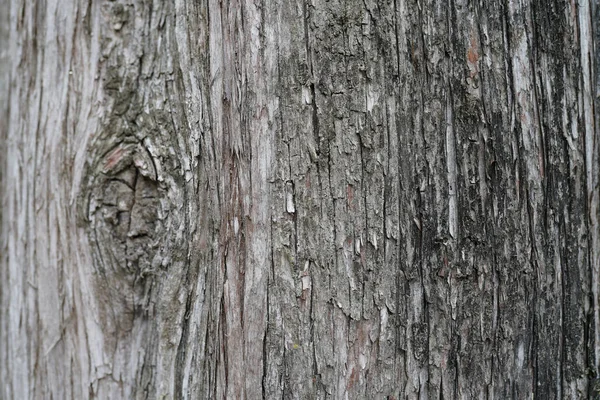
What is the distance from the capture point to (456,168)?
4.63 ft

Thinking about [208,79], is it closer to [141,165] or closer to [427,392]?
[141,165]

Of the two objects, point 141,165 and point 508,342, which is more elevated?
point 141,165

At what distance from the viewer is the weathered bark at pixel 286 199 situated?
129 centimetres

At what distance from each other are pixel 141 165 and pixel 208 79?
0.28m

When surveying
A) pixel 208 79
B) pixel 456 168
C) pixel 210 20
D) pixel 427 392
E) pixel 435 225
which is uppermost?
pixel 210 20

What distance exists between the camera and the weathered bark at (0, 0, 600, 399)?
1290mm

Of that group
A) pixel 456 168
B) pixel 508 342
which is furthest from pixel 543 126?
pixel 508 342

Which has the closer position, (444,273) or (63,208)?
(63,208)

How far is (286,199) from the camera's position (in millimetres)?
1379

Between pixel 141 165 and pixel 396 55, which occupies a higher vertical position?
pixel 396 55

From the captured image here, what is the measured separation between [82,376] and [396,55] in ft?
3.65

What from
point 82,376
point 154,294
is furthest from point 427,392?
point 82,376

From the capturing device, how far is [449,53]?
1.40 m

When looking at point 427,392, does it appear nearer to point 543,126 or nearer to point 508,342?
point 508,342
